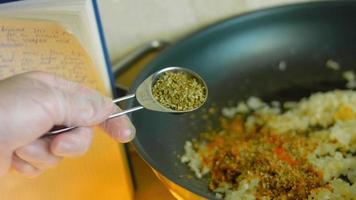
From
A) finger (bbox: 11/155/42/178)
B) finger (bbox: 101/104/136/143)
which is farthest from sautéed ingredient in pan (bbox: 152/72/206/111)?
finger (bbox: 11/155/42/178)

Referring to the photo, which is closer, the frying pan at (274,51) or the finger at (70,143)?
the finger at (70,143)

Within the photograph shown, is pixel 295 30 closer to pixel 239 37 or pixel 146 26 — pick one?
pixel 239 37

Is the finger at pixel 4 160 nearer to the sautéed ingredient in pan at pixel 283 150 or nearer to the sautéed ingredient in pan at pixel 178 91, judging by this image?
the sautéed ingredient in pan at pixel 178 91

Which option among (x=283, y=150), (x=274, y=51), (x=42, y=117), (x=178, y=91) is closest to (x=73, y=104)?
(x=42, y=117)

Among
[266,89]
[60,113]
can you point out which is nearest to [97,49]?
[60,113]

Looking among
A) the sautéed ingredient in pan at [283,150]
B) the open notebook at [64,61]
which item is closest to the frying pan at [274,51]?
the sautéed ingredient in pan at [283,150]

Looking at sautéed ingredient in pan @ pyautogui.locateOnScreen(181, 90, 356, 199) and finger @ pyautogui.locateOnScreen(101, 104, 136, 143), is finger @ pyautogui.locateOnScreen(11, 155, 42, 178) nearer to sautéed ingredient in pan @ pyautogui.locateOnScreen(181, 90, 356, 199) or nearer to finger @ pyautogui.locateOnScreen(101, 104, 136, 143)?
finger @ pyautogui.locateOnScreen(101, 104, 136, 143)
